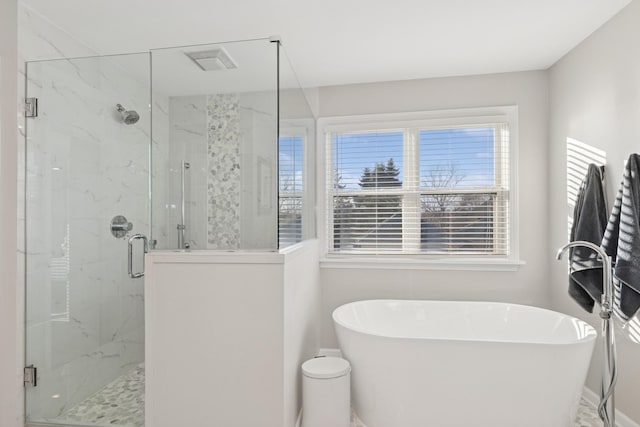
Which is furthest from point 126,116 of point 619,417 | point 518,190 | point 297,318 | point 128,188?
point 619,417

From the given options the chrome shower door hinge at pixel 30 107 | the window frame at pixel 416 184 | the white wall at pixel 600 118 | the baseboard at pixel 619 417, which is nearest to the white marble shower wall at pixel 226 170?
the chrome shower door hinge at pixel 30 107

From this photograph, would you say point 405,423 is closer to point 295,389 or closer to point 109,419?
point 295,389

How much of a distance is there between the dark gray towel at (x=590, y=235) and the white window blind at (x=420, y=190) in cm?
73

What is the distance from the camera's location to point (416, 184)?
3303mm

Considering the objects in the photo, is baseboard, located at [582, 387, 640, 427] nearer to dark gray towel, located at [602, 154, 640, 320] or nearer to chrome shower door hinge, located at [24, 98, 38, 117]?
dark gray towel, located at [602, 154, 640, 320]

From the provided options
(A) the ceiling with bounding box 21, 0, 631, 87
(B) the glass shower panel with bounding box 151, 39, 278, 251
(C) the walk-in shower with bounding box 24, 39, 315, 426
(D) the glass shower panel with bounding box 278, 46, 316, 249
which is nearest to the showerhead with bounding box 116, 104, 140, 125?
(C) the walk-in shower with bounding box 24, 39, 315, 426

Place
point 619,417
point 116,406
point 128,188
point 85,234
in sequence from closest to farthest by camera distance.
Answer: point 619,417 < point 116,406 < point 85,234 < point 128,188

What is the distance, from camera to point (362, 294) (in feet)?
10.9

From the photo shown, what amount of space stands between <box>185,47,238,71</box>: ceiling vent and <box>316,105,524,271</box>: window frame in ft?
4.69

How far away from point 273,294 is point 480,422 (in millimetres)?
1291

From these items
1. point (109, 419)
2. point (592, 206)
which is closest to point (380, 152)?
A: point (592, 206)

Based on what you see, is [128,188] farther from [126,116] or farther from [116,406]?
[116,406]

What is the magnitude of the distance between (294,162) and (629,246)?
6.15 feet

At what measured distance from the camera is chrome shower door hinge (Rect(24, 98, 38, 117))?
2.22m
